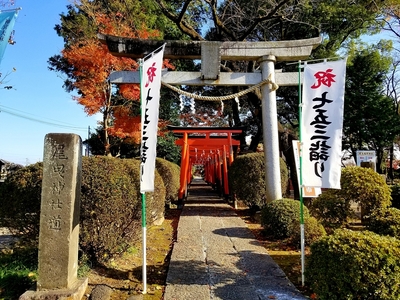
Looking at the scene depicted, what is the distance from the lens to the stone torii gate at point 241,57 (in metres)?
7.59

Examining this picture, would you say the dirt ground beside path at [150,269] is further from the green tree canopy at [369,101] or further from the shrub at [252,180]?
the green tree canopy at [369,101]

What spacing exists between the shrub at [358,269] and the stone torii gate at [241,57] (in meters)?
4.39

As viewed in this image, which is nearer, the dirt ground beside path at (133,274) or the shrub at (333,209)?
the dirt ground beside path at (133,274)

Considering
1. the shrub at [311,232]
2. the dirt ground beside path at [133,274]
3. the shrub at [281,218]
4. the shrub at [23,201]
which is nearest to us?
the dirt ground beside path at [133,274]

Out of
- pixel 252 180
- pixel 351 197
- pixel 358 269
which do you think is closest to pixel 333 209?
pixel 351 197

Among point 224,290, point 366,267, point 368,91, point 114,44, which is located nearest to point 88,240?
point 224,290

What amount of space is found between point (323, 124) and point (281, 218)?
108 inches

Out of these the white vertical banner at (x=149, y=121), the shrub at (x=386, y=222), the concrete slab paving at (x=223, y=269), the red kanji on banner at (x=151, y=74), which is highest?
the red kanji on banner at (x=151, y=74)

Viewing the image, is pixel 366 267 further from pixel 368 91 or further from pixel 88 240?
pixel 368 91

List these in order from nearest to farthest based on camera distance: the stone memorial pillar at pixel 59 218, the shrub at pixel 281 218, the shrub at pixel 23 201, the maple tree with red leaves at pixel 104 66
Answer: the stone memorial pillar at pixel 59 218
the shrub at pixel 23 201
the shrub at pixel 281 218
the maple tree with red leaves at pixel 104 66

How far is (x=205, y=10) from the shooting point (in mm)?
13492

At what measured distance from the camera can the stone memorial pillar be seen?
3490mm

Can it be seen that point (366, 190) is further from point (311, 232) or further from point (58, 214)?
point (58, 214)

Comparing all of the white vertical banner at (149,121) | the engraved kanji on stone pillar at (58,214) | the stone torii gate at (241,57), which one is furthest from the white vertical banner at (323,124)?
the stone torii gate at (241,57)
